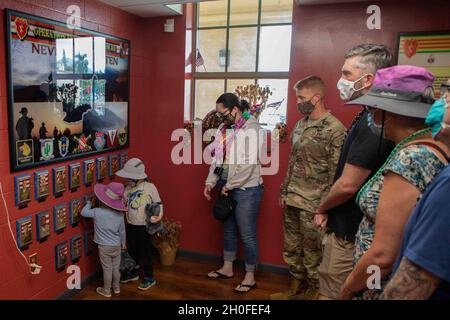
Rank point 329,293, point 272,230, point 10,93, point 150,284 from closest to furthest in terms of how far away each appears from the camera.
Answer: point 329,293 < point 10,93 < point 150,284 < point 272,230

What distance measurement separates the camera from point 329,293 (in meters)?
1.69

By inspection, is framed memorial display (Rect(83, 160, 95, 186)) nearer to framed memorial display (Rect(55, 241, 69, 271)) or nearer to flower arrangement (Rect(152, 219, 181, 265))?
framed memorial display (Rect(55, 241, 69, 271))

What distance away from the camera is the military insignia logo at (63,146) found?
7.66ft

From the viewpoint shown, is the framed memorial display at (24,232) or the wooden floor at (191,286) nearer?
the framed memorial display at (24,232)

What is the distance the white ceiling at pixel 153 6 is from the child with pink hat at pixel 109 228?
4.70 ft

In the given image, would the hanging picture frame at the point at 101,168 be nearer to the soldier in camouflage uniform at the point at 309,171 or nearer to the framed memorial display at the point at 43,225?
the framed memorial display at the point at 43,225

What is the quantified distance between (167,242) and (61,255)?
38.2 inches

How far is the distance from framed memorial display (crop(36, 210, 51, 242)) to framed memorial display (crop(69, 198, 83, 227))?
0.21m

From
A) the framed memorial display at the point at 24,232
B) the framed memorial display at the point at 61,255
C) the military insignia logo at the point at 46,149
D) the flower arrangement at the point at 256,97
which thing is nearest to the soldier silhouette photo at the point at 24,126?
the military insignia logo at the point at 46,149

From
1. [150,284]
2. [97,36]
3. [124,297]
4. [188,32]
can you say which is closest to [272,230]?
[150,284]

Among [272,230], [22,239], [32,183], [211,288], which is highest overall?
[32,183]
